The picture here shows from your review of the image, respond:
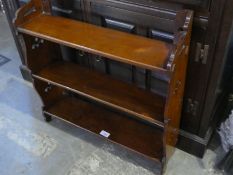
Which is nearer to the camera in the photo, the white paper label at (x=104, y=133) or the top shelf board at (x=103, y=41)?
the top shelf board at (x=103, y=41)

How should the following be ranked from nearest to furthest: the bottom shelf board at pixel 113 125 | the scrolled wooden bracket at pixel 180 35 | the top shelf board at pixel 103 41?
the scrolled wooden bracket at pixel 180 35, the top shelf board at pixel 103 41, the bottom shelf board at pixel 113 125

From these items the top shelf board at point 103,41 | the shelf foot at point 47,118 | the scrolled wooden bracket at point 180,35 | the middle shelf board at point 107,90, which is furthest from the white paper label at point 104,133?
the scrolled wooden bracket at point 180,35

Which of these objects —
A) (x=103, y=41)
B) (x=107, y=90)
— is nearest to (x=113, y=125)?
(x=107, y=90)

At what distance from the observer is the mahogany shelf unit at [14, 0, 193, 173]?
1.17 m

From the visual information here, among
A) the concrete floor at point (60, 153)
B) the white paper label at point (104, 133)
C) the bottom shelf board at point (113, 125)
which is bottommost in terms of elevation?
the concrete floor at point (60, 153)

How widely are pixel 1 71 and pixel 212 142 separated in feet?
5.86

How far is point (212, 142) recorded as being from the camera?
1.73m

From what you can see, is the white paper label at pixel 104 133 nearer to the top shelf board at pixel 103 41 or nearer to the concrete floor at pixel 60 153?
the concrete floor at pixel 60 153

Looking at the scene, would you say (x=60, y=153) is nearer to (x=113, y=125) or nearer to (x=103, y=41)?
(x=113, y=125)

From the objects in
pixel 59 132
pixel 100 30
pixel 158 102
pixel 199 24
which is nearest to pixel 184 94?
pixel 158 102

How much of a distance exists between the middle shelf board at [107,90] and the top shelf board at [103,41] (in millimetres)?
321

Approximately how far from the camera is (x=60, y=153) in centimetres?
172

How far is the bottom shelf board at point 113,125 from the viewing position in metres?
1.57

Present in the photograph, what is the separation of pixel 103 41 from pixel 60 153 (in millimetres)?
806
